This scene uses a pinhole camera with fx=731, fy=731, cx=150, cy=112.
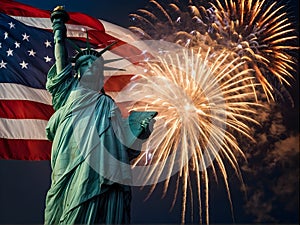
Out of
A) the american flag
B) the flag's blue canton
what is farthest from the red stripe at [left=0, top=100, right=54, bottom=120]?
the flag's blue canton

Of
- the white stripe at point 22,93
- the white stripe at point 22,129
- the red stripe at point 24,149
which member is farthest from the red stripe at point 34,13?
the red stripe at point 24,149

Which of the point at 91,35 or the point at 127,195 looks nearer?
the point at 127,195

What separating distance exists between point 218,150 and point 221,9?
10.1 feet

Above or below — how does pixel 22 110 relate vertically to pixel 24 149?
above

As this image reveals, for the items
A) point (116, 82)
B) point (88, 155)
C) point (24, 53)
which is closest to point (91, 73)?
point (88, 155)

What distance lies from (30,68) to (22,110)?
952mm

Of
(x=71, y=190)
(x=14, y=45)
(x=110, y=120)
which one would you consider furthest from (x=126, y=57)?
(x=71, y=190)

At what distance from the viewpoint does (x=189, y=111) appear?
50.6 feet

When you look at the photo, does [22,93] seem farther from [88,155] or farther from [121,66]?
[88,155]

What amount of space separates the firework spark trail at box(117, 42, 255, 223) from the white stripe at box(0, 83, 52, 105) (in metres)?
1.73

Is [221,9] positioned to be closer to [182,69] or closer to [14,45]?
[182,69]

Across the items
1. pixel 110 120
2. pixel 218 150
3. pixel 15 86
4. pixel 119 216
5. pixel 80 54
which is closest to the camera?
pixel 119 216

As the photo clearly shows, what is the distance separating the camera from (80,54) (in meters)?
12.2

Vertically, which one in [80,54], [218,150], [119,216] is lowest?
[119,216]
